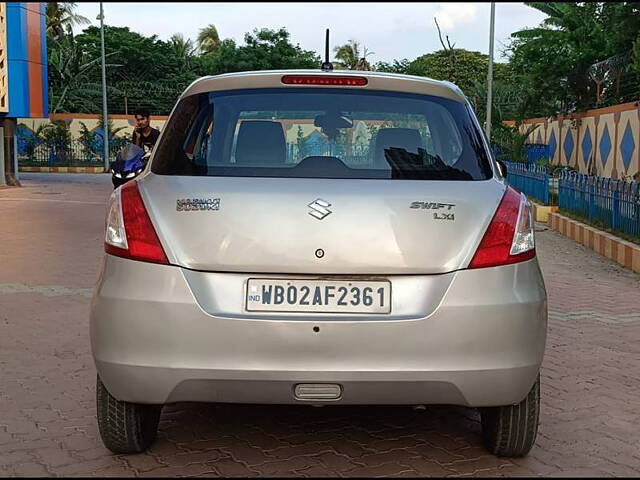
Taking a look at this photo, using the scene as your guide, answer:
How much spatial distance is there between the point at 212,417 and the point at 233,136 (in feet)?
4.73

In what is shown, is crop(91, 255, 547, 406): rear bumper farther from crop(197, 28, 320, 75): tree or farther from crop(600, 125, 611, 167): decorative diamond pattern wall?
crop(197, 28, 320, 75): tree

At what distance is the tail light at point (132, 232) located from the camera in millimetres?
3270

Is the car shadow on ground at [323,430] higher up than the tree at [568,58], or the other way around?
the tree at [568,58]

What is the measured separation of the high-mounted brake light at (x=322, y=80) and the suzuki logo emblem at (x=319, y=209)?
702 millimetres

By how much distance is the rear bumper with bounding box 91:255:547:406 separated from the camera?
3.15m

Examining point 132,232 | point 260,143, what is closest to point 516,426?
point 260,143

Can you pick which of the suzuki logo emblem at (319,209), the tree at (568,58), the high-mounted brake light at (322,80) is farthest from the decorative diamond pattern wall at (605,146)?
the suzuki logo emblem at (319,209)

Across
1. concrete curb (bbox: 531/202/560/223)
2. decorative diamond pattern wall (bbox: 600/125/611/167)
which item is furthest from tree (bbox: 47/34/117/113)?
concrete curb (bbox: 531/202/560/223)

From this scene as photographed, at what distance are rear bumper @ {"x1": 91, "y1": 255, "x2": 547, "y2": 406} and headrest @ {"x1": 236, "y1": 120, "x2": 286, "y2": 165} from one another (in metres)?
0.58

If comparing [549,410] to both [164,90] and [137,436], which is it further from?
[164,90]

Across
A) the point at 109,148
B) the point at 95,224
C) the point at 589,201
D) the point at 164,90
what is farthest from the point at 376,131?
the point at 164,90

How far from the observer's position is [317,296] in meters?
3.19

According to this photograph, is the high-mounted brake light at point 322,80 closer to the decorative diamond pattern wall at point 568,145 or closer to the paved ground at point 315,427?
the paved ground at point 315,427

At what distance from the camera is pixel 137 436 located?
3.66m
